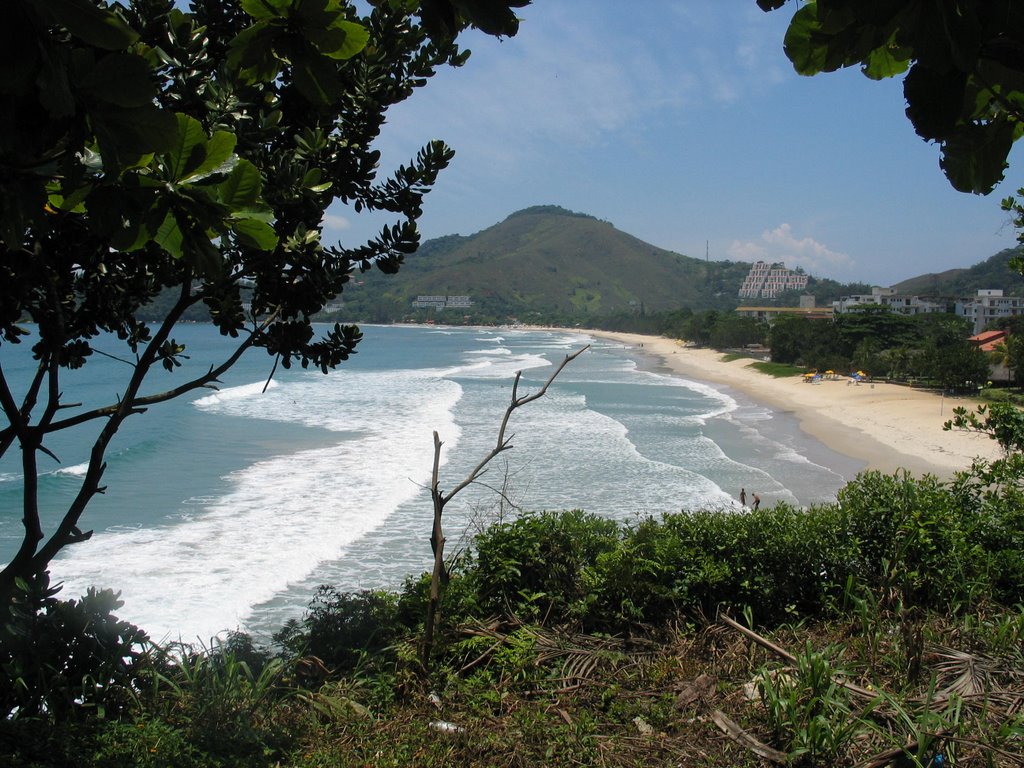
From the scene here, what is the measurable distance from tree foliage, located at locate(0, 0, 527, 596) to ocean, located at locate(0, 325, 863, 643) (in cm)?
222

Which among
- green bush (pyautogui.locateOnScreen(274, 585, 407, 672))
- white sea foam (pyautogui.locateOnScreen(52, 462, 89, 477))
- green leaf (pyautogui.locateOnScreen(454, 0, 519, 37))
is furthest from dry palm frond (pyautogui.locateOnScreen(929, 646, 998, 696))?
white sea foam (pyautogui.locateOnScreen(52, 462, 89, 477))

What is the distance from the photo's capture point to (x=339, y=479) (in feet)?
50.6

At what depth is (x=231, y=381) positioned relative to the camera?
39688 millimetres

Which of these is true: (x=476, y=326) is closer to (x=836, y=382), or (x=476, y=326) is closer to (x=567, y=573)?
(x=836, y=382)

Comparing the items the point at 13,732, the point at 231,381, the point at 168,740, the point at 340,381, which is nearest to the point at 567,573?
the point at 168,740

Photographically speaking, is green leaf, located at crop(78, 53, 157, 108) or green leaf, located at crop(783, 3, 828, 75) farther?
green leaf, located at crop(783, 3, 828, 75)

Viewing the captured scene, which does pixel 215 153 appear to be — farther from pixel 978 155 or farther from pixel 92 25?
pixel 978 155

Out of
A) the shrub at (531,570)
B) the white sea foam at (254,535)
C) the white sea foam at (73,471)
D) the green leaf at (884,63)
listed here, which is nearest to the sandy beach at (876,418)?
the white sea foam at (254,535)

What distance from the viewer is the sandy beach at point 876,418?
19812mm

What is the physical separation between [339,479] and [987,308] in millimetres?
89125

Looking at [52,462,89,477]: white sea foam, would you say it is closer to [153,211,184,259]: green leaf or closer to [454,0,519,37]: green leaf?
[153,211,184,259]: green leaf

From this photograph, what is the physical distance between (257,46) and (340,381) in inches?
1491

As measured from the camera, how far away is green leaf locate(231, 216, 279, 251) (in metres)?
1.32

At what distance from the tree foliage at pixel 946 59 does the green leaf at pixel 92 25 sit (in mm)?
969
